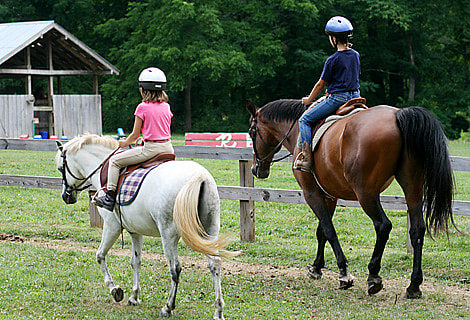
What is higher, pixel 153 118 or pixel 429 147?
pixel 153 118

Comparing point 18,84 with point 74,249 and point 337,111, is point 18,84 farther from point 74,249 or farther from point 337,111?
point 337,111

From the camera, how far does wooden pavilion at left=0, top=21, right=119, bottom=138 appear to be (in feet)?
80.5

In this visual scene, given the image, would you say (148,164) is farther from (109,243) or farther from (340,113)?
(340,113)

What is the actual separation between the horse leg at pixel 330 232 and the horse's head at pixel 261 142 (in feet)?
3.61

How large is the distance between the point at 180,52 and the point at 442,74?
1621cm

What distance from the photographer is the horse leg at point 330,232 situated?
6465mm

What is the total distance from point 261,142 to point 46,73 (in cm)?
2071

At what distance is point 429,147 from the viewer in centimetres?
579

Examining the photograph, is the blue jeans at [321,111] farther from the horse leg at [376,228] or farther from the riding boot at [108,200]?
the riding boot at [108,200]

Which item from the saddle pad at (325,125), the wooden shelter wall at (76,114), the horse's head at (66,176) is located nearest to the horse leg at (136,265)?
the horse's head at (66,176)

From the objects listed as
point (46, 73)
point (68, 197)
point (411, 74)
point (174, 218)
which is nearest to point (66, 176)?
point (68, 197)

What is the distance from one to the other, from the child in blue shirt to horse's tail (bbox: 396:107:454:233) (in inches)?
33.3

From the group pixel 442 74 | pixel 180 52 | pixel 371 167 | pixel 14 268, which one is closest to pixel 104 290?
pixel 14 268

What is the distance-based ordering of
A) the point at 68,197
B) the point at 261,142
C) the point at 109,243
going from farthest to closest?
the point at 261,142 → the point at 68,197 → the point at 109,243
